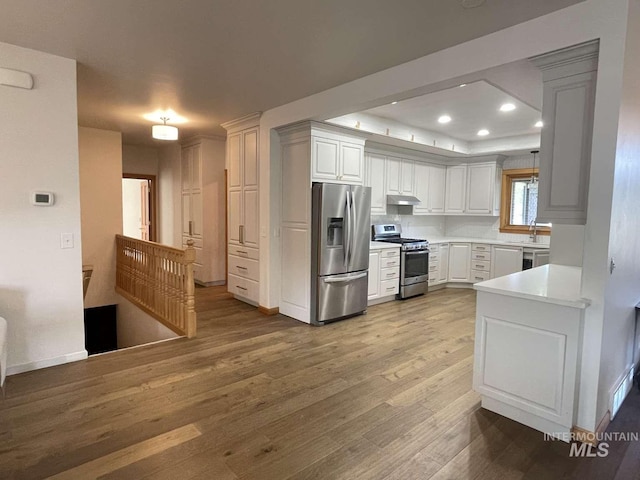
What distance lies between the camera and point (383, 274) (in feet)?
17.9

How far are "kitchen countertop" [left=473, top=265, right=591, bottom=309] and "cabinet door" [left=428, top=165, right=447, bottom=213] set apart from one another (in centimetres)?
394

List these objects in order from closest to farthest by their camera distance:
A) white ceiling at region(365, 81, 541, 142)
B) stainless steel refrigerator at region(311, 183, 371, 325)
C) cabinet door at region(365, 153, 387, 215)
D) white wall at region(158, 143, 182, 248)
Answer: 1. white ceiling at region(365, 81, 541, 142)
2. stainless steel refrigerator at region(311, 183, 371, 325)
3. cabinet door at region(365, 153, 387, 215)
4. white wall at region(158, 143, 182, 248)

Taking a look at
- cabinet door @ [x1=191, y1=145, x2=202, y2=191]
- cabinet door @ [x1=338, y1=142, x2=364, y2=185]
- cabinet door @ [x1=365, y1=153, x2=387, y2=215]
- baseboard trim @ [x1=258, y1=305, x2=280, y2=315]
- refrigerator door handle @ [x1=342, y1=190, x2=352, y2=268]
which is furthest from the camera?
cabinet door @ [x1=191, y1=145, x2=202, y2=191]

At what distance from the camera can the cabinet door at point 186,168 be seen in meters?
6.85

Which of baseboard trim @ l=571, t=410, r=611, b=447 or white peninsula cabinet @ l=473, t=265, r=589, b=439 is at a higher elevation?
white peninsula cabinet @ l=473, t=265, r=589, b=439

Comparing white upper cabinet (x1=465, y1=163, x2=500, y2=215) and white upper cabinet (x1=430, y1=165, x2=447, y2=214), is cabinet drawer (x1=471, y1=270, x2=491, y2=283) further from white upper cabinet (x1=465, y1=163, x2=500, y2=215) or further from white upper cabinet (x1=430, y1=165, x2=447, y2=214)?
white upper cabinet (x1=430, y1=165, x2=447, y2=214)

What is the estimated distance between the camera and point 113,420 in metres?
2.41

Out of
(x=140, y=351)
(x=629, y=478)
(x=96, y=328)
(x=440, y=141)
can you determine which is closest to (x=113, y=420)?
(x=140, y=351)

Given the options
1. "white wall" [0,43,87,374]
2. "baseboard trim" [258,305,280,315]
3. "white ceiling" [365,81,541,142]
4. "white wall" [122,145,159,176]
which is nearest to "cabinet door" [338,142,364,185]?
"white ceiling" [365,81,541,142]

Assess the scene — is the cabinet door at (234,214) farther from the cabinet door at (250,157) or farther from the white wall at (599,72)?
the white wall at (599,72)

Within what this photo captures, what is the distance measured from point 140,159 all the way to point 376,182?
495cm

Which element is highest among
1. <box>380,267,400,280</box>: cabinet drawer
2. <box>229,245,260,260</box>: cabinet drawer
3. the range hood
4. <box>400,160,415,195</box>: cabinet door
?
<box>400,160,415,195</box>: cabinet door

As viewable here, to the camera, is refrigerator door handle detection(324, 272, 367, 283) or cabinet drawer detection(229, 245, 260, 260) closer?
refrigerator door handle detection(324, 272, 367, 283)

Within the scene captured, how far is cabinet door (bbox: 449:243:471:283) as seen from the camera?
665 centimetres
